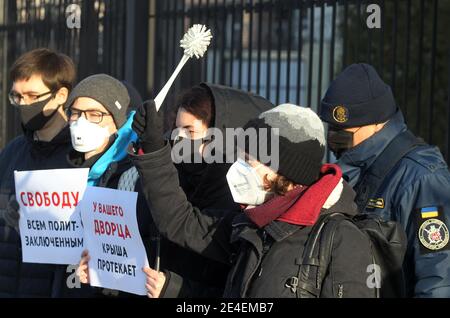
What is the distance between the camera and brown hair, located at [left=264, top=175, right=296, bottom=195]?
3.43 metres

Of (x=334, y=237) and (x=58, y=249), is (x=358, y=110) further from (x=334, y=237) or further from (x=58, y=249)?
(x=58, y=249)

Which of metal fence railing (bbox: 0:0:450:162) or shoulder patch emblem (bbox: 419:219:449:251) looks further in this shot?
metal fence railing (bbox: 0:0:450:162)

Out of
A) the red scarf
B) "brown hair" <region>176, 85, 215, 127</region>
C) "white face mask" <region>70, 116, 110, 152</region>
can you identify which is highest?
"brown hair" <region>176, 85, 215, 127</region>

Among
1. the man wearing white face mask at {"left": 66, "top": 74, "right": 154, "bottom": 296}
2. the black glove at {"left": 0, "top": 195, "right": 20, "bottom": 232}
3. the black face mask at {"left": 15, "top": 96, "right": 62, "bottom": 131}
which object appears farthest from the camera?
the black face mask at {"left": 15, "top": 96, "right": 62, "bottom": 131}

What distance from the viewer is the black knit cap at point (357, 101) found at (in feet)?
12.9

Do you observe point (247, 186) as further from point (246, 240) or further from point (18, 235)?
point (18, 235)

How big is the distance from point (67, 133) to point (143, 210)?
3.25 feet

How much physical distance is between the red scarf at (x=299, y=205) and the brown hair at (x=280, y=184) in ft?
0.10

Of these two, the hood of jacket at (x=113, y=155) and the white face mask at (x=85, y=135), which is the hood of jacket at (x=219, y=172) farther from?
the white face mask at (x=85, y=135)

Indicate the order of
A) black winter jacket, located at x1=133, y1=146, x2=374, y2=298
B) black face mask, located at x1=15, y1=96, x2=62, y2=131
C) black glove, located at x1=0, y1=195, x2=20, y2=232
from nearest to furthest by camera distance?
black winter jacket, located at x1=133, y1=146, x2=374, y2=298
black glove, located at x1=0, y1=195, x2=20, y2=232
black face mask, located at x1=15, y1=96, x2=62, y2=131

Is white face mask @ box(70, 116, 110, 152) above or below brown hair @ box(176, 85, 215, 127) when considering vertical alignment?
below

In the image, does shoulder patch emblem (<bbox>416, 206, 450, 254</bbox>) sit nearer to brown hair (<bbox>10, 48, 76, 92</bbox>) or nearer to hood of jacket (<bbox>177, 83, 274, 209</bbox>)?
hood of jacket (<bbox>177, 83, 274, 209</bbox>)

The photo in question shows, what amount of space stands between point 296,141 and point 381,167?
0.54 metres

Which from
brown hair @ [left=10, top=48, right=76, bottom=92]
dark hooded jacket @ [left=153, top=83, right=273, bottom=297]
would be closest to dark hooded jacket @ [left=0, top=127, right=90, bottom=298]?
brown hair @ [left=10, top=48, right=76, bottom=92]
